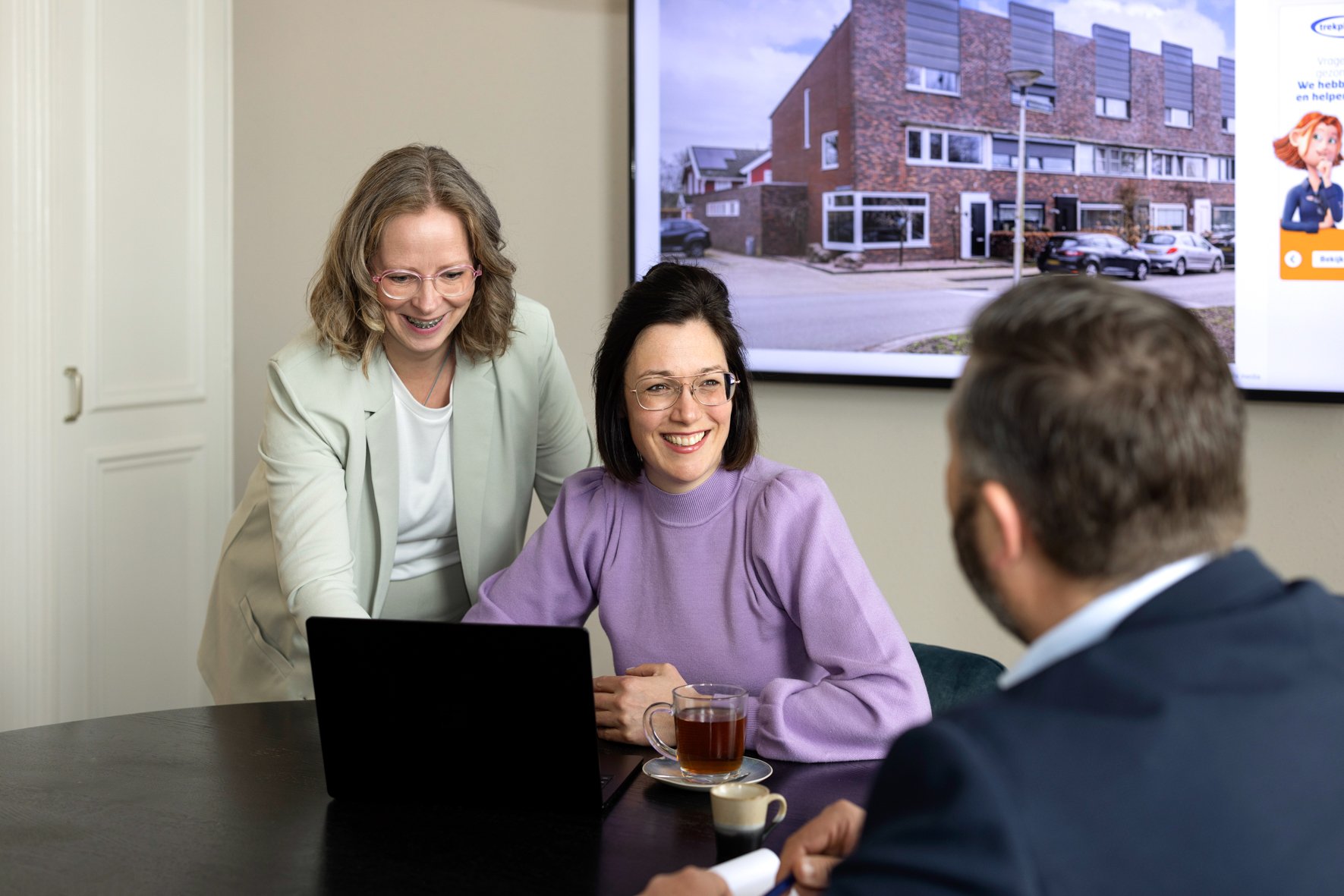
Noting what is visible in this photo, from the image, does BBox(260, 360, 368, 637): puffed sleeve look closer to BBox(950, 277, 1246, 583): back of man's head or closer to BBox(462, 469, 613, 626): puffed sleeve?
BBox(462, 469, 613, 626): puffed sleeve

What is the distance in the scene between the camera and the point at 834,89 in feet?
9.43

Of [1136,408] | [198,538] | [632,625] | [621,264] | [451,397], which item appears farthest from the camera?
[198,538]

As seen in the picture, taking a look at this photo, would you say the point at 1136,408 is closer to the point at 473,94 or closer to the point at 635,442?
the point at 635,442

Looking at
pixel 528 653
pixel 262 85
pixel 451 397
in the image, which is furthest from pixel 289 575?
pixel 262 85

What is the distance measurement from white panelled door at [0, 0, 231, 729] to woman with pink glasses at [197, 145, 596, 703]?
37.6 inches

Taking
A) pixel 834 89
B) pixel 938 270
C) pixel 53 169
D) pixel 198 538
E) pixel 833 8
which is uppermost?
pixel 833 8

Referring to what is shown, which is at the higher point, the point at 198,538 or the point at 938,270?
the point at 938,270

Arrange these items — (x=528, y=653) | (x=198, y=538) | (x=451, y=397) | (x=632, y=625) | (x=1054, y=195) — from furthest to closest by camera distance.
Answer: (x=198, y=538)
(x=1054, y=195)
(x=451, y=397)
(x=632, y=625)
(x=528, y=653)

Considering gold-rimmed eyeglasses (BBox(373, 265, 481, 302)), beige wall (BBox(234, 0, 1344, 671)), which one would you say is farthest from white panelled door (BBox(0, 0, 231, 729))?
gold-rimmed eyeglasses (BBox(373, 265, 481, 302))

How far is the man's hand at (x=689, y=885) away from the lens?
104 cm

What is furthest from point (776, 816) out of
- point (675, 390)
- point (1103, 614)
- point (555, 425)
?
point (555, 425)

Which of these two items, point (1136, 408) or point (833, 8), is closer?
point (1136, 408)

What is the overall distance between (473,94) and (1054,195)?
1.46 metres

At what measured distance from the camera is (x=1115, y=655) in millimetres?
727
